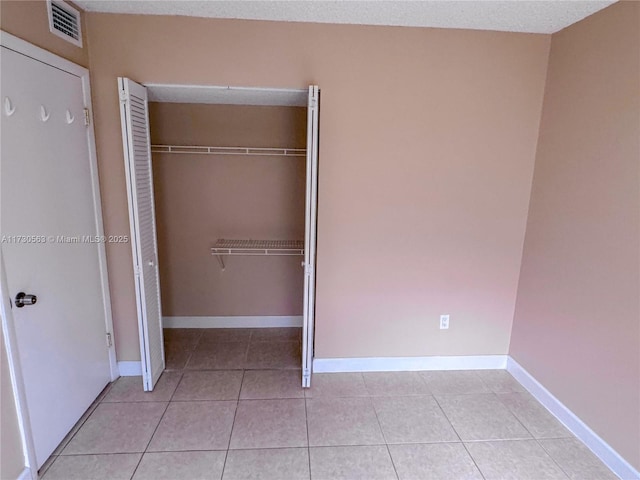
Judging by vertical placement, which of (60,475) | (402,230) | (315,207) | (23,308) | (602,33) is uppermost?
(602,33)

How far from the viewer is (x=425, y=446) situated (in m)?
2.00

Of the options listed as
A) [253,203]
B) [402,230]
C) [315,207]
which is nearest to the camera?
[315,207]

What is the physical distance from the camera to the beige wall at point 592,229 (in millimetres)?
1753

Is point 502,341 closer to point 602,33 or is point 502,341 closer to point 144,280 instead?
point 602,33

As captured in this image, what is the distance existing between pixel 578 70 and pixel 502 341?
1.91 meters

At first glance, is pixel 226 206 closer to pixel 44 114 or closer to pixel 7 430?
pixel 44 114

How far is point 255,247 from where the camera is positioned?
10.3ft

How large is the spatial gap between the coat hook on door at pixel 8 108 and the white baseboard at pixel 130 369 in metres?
1.79

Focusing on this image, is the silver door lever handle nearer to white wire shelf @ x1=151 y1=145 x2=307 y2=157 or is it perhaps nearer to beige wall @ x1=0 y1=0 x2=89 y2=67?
beige wall @ x1=0 y1=0 x2=89 y2=67

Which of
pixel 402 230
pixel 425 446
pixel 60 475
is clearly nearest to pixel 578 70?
pixel 402 230

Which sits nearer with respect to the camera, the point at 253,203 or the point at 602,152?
the point at 602,152

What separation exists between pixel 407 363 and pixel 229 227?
1912mm

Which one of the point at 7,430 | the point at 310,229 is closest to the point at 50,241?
the point at 7,430

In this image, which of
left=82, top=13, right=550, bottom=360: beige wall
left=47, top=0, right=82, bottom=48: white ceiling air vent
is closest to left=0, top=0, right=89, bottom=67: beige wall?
left=47, top=0, right=82, bottom=48: white ceiling air vent
